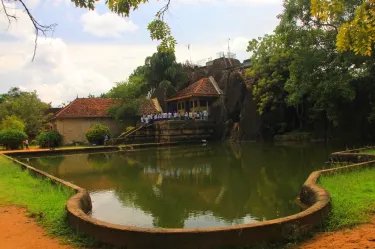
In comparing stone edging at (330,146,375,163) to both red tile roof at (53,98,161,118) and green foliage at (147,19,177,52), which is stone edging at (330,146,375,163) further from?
red tile roof at (53,98,161,118)

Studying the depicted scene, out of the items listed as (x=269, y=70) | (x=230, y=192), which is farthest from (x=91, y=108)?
(x=230, y=192)

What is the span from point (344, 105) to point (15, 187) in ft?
76.3

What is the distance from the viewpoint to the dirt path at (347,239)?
4605mm

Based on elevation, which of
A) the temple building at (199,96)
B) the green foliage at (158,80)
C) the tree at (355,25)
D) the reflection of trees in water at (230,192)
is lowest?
the reflection of trees in water at (230,192)

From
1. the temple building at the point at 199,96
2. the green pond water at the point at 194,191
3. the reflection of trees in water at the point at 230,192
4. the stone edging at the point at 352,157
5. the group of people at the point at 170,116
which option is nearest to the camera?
the green pond water at the point at 194,191

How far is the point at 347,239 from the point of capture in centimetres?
484

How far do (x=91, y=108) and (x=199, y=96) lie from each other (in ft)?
34.6

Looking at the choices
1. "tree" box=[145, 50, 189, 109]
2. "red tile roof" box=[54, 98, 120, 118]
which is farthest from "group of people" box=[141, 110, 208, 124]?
"tree" box=[145, 50, 189, 109]

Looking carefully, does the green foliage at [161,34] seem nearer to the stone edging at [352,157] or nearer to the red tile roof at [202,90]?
the stone edging at [352,157]

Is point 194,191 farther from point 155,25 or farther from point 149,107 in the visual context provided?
point 149,107

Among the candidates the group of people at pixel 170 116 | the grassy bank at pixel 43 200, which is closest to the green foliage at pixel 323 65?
the group of people at pixel 170 116

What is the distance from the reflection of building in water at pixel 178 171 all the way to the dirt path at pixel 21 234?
744 centimetres

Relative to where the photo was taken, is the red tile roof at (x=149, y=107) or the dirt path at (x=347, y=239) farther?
the red tile roof at (x=149, y=107)

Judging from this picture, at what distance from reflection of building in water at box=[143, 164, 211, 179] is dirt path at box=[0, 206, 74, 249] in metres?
7.44
